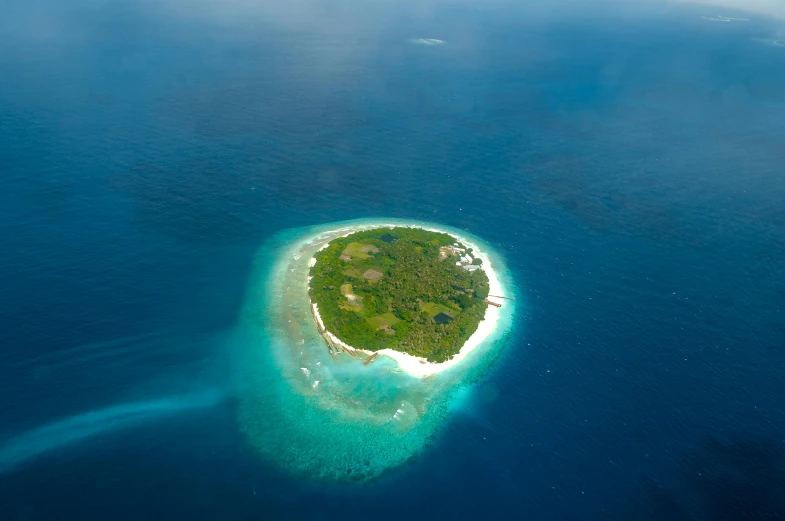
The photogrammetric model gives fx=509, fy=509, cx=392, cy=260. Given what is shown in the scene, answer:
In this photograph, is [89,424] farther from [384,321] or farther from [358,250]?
[358,250]

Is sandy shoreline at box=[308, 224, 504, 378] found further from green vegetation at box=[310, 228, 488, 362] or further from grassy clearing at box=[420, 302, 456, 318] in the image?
grassy clearing at box=[420, 302, 456, 318]

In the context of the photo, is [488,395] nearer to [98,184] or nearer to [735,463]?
[735,463]

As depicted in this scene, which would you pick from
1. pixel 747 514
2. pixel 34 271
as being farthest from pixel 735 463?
Answer: pixel 34 271

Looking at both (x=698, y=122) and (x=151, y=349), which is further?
(x=698, y=122)

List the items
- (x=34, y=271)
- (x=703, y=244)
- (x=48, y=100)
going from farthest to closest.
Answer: (x=48, y=100) < (x=703, y=244) < (x=34, y=271)

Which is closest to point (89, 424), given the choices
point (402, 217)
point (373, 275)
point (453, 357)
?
point (373, 275)
